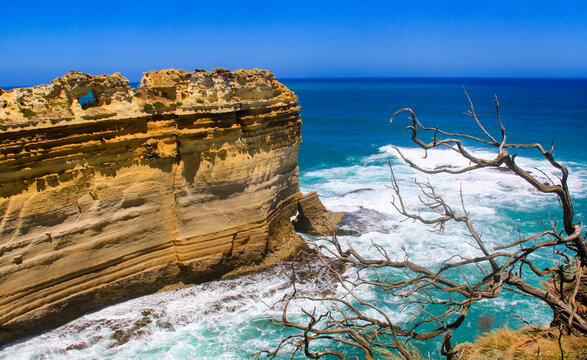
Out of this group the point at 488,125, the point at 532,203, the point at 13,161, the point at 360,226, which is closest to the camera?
the point at 13,161

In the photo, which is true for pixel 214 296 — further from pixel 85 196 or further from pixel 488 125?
Answer: pixel 488 125

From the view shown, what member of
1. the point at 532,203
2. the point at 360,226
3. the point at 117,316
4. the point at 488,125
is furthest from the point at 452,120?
the point at 117,316

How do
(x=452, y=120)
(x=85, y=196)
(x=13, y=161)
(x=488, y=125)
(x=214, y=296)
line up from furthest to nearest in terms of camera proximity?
(x=452, y=120) < (x=488, y=125) < (x=214, y=296) < (x=85, y=196) < (x=13, y=161)

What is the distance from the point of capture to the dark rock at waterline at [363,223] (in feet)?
44.7

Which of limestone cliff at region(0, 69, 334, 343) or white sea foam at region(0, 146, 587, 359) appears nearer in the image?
limestone cliff at region(0, 69, 334, 343)

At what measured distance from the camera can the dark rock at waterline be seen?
13.6 meters

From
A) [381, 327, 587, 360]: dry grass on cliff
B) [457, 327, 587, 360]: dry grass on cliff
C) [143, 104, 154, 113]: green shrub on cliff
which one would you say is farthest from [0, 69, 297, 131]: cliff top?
[457, 327, 587, 360]: dry grass on cliff

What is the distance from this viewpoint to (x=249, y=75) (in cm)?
1045

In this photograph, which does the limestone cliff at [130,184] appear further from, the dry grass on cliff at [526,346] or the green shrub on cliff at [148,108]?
the dry grass on cliff at [526,346]

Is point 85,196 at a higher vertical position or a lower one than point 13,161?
lower

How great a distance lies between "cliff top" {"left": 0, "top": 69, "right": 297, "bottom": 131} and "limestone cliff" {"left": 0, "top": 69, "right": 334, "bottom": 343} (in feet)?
0.08

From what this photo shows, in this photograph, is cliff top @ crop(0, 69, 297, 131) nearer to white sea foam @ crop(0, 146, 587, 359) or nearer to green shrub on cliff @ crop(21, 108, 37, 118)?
green shrub on cliff @ crop(21, 108, 37, 118)

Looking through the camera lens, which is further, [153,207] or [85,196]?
[153,207]

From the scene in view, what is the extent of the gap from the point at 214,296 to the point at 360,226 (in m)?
6.04
